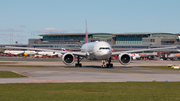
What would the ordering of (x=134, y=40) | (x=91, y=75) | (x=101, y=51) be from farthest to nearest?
(x=134, y=40) → (x=101, y=51) → (x=91, y=75)

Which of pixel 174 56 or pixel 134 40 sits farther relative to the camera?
pixel 134 40

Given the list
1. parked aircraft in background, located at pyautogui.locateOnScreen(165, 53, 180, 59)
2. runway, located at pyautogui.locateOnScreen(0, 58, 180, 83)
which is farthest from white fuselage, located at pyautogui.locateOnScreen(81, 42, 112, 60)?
→ parked aircraft in background, located at pyautogui.locateOnScreen(165, 53, 180, 59)

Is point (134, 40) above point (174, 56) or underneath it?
above

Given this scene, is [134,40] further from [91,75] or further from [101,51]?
[91,75]

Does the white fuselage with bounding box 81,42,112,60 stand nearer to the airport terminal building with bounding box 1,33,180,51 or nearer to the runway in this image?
the runway

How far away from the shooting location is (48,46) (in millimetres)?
196125

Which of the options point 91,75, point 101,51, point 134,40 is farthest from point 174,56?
point 91,75

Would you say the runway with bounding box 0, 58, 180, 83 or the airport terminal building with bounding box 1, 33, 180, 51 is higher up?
the airport terminal building with bounding box 1, 33, 180, 51

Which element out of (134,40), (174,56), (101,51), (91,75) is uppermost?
(134,40)

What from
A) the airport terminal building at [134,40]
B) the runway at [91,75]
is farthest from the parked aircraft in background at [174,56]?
the runway at [91,75]

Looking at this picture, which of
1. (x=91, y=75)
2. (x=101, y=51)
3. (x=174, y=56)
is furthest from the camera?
(x=174, y=56)
